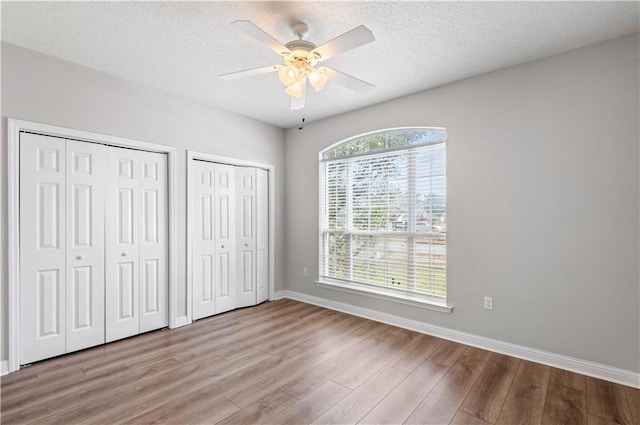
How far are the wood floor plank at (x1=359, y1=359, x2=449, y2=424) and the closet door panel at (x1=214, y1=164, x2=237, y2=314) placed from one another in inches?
102

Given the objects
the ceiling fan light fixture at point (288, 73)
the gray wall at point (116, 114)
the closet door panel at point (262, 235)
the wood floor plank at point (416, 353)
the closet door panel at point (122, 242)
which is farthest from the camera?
the closet door panel at point (262, 235)

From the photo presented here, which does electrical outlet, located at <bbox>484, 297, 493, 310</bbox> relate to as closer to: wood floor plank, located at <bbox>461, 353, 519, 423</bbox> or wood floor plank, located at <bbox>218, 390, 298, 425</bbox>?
wood floor plank, located at <bbox>461, 353, 519, 423</bbox>

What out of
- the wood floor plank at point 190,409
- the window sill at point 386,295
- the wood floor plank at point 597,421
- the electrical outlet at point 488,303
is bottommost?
the wood floor plank at point 597,421

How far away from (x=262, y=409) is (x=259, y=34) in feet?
7.94

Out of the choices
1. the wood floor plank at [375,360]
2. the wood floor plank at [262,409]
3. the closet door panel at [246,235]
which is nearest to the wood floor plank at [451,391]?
the wood floor plank at [375,360]

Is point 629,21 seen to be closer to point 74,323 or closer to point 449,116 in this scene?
point 449,116

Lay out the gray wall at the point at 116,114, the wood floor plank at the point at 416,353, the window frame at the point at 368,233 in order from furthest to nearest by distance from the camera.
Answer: the window frame at the point at 368,233 < the wood floor plank at the point at 416,353 < the gray wall at the point at 116,114

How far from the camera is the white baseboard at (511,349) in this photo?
7.86 feet

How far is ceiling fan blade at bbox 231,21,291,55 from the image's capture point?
1761 millimetres

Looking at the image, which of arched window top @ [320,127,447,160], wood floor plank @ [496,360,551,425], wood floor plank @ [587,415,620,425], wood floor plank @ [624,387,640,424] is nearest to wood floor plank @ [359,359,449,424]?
wood floor plank @ [496,360,551,425]

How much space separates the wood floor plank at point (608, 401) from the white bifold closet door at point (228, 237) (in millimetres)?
3680

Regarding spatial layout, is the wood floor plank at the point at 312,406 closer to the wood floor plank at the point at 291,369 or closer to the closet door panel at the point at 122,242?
the wood floor plank at the point at 291,369

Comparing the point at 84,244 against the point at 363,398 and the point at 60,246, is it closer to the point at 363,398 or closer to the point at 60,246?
the point at 60,246

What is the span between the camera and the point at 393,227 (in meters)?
3.76
